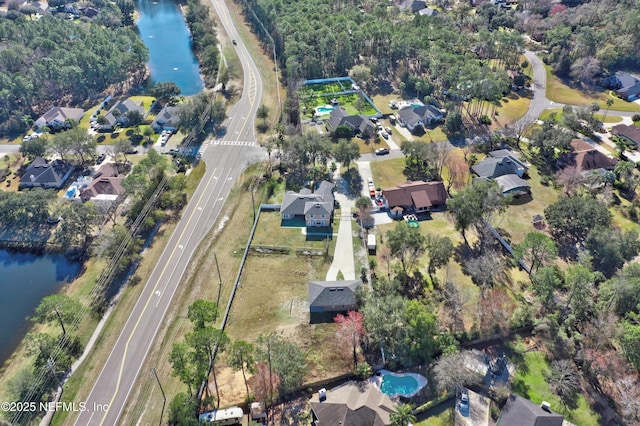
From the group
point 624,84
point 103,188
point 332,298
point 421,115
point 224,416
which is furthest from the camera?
point 624,84

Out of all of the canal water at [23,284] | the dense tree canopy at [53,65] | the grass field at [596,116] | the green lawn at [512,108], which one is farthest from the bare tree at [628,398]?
the dense tree canopy at [53,65]

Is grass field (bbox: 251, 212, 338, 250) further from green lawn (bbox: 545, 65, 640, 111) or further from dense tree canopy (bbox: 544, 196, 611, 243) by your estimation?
green lawn (bbox: 545, 65, 640, 111)

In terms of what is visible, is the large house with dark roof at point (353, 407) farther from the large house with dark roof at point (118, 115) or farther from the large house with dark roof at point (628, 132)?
the large house with dark roof at point (628, 132)

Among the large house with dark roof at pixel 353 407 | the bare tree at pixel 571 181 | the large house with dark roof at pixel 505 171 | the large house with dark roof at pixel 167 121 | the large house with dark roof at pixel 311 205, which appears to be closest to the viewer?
the large house with dark roof at pixel 353 407

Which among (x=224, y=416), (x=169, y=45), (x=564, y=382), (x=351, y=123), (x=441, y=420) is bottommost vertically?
(x=441, y=420)

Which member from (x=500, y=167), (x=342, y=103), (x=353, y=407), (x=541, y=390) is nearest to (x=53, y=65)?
(x=342, y=103)

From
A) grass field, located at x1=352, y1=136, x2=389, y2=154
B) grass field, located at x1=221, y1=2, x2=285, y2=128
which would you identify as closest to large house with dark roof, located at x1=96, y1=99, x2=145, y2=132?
grass field, located at x1=221, y1=2, x2=285, y2=128

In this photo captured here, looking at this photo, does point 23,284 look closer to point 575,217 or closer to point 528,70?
point 575,217

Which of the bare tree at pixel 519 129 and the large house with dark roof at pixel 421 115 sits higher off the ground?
the large house with dark roof at pixel 421 115
